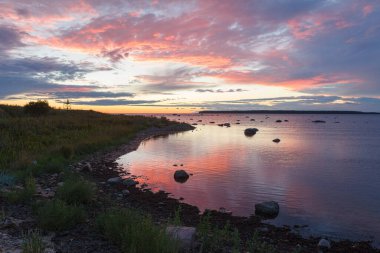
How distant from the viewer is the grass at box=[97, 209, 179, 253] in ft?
22.1

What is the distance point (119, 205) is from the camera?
45.1 feet

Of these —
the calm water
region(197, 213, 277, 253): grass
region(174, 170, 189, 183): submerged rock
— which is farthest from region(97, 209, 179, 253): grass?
region(174, 170, 189, 183): submerged rock

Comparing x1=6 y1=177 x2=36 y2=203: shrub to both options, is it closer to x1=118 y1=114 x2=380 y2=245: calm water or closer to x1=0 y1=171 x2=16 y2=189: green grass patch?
x1=0 y1=171 x2=16 y2=189: green grass patch

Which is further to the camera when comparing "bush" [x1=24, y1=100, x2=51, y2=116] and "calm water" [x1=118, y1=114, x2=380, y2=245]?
"bush" [x1=24, y1=100, x2=51, y2=116]

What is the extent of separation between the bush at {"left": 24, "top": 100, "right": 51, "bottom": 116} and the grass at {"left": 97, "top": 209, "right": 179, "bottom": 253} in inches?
2469

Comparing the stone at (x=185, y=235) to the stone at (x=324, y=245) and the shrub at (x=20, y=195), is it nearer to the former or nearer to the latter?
the stone at (x=324, y=245)

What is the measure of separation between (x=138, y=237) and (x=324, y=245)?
731 cm

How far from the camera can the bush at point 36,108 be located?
64787 mm

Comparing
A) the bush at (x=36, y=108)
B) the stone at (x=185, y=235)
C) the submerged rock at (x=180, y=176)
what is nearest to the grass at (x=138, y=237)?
the stone at (x=185, y=235)

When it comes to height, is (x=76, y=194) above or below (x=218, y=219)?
above

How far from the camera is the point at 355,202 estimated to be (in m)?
17.5

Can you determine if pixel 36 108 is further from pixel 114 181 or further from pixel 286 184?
pixel 286 184

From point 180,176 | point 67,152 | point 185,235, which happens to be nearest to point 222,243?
point 185,235

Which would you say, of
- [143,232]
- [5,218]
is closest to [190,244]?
[143,232]
